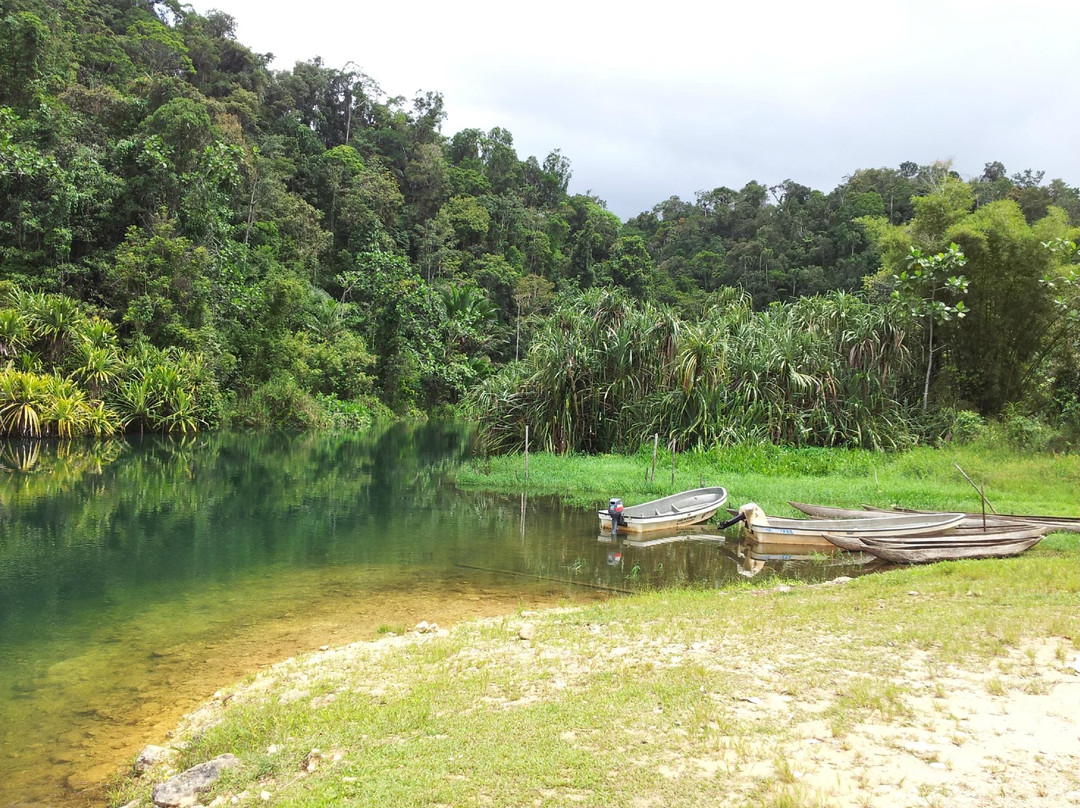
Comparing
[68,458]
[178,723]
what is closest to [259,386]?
[68,458]

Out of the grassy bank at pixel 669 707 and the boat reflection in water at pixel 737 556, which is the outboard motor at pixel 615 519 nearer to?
the boat reflection in water at pixel 737 556

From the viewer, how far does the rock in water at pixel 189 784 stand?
4199 mm

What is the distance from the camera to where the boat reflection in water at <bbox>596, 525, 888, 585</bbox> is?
10695 millimetres

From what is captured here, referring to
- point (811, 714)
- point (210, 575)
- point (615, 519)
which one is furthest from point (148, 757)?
point (615, 519)

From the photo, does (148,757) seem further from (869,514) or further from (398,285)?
(398,285)

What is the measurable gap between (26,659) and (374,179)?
4912 cm

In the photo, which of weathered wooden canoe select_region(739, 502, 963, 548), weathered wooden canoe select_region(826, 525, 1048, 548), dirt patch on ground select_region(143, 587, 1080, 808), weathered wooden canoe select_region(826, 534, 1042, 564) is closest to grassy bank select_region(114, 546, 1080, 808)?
dirt patch on ground select_region(143, 587, 1080, 808)

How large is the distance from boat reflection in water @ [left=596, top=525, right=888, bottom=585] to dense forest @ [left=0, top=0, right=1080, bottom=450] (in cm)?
691

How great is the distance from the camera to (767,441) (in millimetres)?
19188

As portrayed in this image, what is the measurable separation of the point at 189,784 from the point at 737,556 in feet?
31.0

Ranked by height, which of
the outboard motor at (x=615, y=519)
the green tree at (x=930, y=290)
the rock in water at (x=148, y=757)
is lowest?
the rock in water at (x=148, y=757)

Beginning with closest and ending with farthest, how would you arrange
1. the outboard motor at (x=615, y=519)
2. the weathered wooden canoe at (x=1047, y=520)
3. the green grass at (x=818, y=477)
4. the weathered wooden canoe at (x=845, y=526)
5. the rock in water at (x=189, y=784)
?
the rock in water at (x=189, y=784), the weathered wooden canoe at (x=1047, y=520), the weathered wooden canoe at (x=845, y=526), the outboard motor at (x=615, y=519), the green grass at (x=818, y=477)

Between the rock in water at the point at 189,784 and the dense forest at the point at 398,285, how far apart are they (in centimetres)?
1653

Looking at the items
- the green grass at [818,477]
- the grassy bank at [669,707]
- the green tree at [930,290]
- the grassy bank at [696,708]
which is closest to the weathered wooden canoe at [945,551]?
the grassy bank at [696,708]
